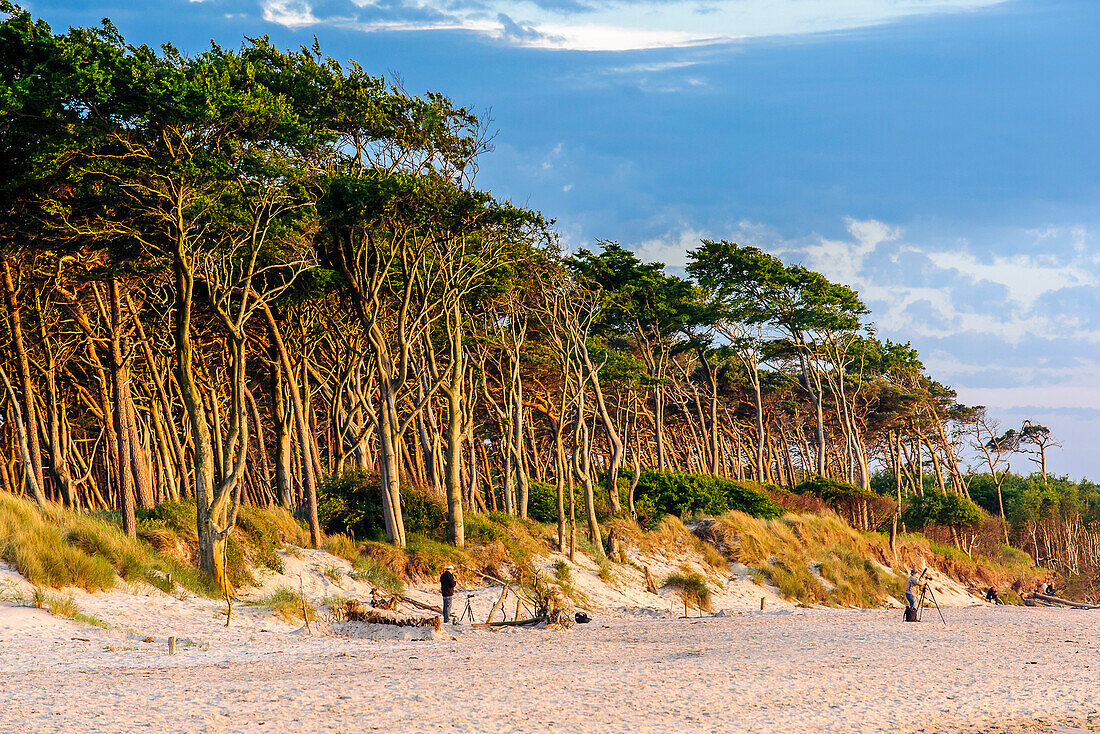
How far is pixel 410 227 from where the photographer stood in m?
24.5

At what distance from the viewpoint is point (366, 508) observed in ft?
87.5

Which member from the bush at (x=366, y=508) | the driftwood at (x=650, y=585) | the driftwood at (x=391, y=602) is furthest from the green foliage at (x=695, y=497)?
the driftwood at (x=391, y=602)

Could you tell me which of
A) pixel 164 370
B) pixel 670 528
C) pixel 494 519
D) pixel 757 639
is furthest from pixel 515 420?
pixel 757 639

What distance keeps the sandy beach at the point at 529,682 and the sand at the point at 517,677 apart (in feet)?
0.13

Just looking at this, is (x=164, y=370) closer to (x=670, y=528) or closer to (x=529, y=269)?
(x=529, y=269)

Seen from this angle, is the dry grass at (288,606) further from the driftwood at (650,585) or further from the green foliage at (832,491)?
the green foliage at (832,491)

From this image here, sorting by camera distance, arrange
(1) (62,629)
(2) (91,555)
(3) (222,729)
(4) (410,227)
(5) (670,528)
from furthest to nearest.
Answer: (5) (670,528) → (4) (410,227) → (2) (91,555) → (1) (62,629) → (3) (222,729)

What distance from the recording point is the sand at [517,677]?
331 inches

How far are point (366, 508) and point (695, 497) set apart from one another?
17.0 metres

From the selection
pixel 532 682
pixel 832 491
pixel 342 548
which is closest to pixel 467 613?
pixel 342 548

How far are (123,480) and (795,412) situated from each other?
48442 mm

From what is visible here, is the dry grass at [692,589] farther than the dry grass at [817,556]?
No

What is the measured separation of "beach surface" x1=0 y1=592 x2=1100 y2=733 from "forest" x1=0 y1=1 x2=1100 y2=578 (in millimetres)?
5850

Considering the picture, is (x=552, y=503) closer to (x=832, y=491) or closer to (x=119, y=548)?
(x=832, y=491)
